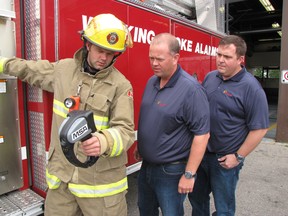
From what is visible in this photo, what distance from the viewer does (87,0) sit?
7.16 ft

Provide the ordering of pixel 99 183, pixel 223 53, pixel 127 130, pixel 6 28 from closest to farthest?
pixel 127 130, pixel 99 183, pixel 6 28, pixel 223 53

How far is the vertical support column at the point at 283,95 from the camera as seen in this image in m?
6.16

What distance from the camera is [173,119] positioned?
1918 mm

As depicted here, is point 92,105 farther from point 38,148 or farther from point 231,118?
point 231,118

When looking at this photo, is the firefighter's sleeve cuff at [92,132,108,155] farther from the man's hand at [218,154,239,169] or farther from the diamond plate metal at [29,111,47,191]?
the man's hand at [218,154,239,169]

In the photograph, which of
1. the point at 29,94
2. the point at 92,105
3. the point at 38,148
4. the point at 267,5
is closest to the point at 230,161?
the point at 92,105

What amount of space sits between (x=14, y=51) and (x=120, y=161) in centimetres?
106

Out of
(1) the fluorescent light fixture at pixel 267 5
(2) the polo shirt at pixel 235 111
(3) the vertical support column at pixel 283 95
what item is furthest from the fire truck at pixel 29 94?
(1) the fluorescent light fixture at pixel 267 5

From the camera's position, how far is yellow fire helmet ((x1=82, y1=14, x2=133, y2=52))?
1604 millimetres

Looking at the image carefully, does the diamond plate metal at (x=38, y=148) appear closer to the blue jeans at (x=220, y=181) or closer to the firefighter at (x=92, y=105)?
the firefighter at (x=92, y=105)

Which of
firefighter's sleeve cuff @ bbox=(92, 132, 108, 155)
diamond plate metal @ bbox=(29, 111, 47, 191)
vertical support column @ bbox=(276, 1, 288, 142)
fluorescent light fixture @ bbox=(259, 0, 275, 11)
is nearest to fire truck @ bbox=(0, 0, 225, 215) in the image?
diamond plate metal @ bbox=(29, 111, 47, 191)

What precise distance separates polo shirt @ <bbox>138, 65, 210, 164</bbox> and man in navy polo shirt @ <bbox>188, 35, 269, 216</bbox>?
13.6 inches

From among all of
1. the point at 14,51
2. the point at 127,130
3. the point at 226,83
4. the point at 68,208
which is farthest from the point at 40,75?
the point at 226,83

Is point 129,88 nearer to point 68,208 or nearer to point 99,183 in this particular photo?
point 99,183
